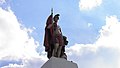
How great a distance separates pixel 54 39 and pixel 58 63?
1.03 metres

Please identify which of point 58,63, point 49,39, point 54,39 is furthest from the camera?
point 49,39

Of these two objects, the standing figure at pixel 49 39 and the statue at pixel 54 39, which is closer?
the statue at pixel 54 39

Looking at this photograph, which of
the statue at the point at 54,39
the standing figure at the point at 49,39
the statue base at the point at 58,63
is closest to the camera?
the statue base at the point at 58,63

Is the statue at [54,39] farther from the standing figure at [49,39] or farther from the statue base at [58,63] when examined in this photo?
the statue base at [58,63]

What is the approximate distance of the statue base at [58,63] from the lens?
15.3 m

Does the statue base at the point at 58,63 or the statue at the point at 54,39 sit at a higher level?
the statue at the point at 54,39

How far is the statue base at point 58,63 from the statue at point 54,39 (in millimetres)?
327

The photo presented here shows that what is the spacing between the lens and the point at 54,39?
52.5ft

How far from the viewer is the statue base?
15.3 meters

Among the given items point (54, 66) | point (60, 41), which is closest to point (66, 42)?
point (60, 41)

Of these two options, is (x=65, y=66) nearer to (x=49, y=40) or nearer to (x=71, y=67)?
(x=71, y=67)

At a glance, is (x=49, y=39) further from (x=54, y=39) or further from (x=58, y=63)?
(x=58, y=63)

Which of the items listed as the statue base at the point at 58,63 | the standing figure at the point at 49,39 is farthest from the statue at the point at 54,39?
the statue base at the point at 58,63

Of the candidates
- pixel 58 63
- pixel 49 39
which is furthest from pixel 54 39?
pixel 58 63
